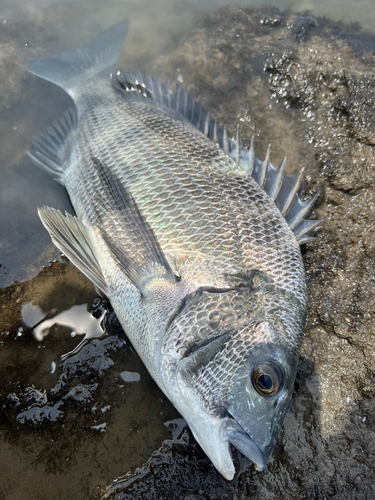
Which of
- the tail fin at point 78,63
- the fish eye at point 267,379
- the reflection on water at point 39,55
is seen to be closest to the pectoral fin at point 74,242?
the reflection on water at point 39,55

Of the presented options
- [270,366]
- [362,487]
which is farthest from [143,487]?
[362,487]

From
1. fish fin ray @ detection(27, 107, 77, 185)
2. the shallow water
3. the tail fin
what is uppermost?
the tail fin

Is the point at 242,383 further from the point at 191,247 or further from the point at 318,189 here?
the point at 318,189

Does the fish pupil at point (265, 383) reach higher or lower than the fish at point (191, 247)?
lower

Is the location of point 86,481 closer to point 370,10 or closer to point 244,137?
point 244,137

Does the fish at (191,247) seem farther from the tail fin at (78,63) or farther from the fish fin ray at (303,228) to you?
the tail fin at (78,63)

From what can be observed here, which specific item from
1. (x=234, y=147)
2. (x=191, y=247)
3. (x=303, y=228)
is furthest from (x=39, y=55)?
(x=303, y=228)

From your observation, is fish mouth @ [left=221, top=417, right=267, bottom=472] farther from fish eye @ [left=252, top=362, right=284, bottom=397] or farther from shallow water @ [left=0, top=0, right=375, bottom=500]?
shallow water @ [left=0, top=0, right=375, bottom=500]

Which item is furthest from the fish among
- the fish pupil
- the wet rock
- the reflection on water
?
the wet rock
